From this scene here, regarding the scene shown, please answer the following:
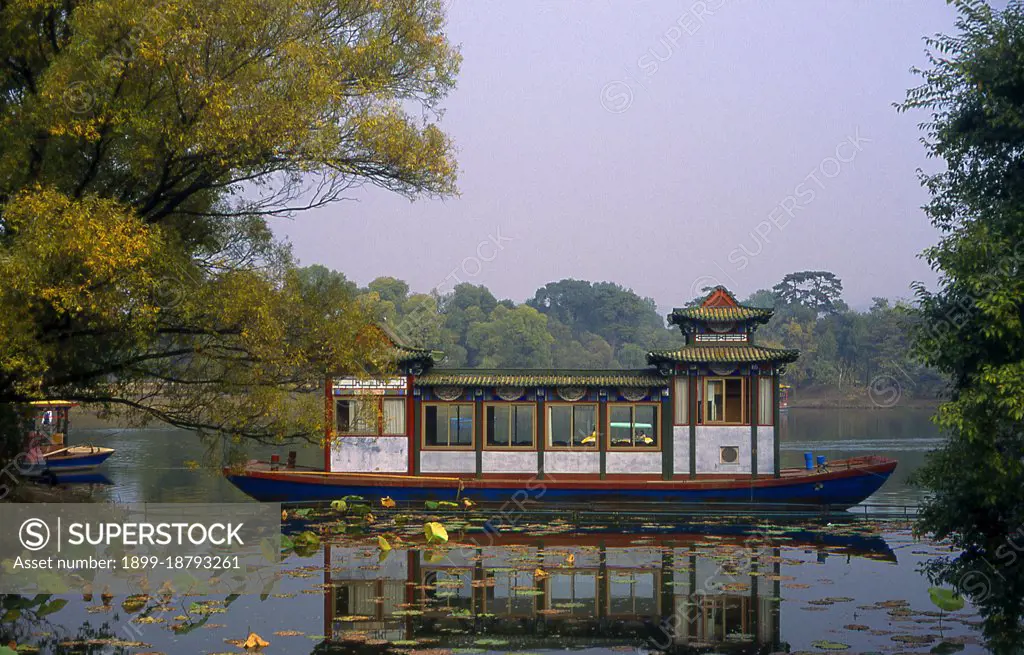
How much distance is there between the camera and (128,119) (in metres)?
11.9

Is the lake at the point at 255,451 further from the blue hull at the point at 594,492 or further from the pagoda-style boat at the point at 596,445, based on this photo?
the pagoda-style boat at the point at 596,445

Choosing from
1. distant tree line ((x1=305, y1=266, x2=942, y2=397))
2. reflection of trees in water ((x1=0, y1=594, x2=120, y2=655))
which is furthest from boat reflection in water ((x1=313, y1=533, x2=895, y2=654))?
distant tree line ((x1=305, y1=266, x2=942, y2=397))

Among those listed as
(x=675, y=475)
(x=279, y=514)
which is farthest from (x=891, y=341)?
(x=279, y=514)

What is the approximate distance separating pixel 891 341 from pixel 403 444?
202ft

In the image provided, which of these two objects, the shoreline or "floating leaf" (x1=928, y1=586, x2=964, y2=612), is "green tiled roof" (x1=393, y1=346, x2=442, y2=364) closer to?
"floating leaf" (x1=928, y1=586, x2=964, y2=612)

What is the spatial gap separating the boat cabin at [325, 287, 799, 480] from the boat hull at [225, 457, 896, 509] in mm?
400

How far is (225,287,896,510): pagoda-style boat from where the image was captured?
67.5 feet

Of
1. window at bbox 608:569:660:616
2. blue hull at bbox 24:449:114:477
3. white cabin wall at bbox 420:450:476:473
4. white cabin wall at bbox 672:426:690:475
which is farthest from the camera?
blue hull at bbox 24:449:114:477

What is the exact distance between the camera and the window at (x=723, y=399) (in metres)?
21.0

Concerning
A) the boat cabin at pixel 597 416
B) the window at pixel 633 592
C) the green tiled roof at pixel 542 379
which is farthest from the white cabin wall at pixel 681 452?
the window at pixel 633 592

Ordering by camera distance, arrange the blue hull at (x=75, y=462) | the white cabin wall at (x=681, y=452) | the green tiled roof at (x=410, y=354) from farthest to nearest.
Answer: the blue hull at (x=75, y=462)
the white cabin wall at (x=681, y=452)
the green tiled roof at (x=410, y=354)

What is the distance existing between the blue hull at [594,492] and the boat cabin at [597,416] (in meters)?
0.45

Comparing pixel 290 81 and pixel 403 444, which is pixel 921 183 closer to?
pixel 290 81

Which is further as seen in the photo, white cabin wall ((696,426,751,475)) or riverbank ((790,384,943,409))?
riverbank ((790,384,943,409))
